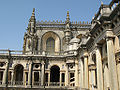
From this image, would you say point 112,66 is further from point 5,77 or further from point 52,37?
point 52,37

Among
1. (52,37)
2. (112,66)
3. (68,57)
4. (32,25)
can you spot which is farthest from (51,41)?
(112,66)

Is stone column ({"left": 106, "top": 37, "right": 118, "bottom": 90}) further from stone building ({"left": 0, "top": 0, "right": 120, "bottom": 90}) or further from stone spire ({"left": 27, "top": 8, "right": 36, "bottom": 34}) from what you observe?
stone spire ({"left": 27, "top": 8, "right": 36, "bottom": 34})

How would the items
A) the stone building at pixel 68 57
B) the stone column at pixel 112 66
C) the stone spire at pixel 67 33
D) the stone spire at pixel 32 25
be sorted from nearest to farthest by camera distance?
the stone column at pixel 112 66 → the stone building at pixel 68 57 → the stone spire at pixel 67 33 → the stone spire at pixel 32 25

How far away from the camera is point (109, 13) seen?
1472cm

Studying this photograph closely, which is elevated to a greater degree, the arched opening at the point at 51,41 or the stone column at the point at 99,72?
the arched opening at the point at 51,41

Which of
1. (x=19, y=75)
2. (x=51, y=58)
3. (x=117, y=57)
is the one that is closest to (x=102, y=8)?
→ (x=117, y=57)

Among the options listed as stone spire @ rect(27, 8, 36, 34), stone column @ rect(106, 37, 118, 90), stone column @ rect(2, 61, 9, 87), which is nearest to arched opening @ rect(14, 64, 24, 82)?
stone column @ rect(2, 61, 9, 87)

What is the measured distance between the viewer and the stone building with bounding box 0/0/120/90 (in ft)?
46.9

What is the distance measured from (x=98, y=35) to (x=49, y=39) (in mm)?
27085

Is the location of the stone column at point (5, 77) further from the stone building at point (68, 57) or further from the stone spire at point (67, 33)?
the stone spire at point (67, 33)

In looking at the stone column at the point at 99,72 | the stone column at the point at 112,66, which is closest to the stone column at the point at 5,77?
the stone column at the point at 99,72

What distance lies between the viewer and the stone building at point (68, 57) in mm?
14305

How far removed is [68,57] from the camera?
107 ft

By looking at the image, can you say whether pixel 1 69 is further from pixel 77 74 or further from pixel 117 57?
pixel 117 57
